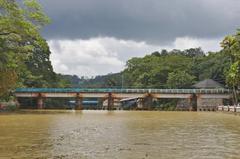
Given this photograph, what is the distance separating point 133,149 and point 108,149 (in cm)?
91

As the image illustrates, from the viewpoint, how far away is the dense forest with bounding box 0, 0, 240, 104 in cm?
2256

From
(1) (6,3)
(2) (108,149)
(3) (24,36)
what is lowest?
(2) (108,149)

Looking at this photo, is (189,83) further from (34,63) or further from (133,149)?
(133,149)

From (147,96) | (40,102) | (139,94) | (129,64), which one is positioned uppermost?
(129,64)

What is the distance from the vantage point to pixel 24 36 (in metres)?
23.0

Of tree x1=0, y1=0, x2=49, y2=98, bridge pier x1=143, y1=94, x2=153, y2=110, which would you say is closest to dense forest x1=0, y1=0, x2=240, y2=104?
tree x1=0, y1=0, x2=49, y2=98

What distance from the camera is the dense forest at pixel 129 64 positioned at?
2256 cm

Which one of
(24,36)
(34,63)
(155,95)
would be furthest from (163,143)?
(34,63)

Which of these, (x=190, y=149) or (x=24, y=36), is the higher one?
(x=24, y=36)

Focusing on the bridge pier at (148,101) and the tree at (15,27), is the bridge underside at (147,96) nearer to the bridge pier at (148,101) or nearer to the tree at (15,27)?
the bridge pier at (148,101)

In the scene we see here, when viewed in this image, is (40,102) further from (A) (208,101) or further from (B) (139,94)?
(A) (208,101)

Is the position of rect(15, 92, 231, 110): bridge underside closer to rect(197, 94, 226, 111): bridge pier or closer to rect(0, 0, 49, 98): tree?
rect(197, 94, 226, 111): bridge pier

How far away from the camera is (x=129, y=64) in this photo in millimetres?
129125

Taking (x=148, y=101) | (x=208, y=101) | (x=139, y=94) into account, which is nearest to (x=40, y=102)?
(x=139, y=94)
